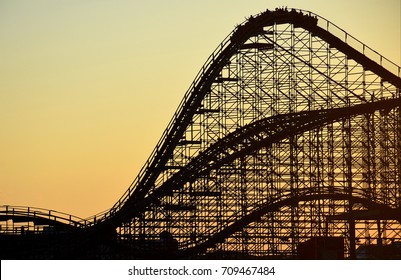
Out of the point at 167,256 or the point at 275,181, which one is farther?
the point at 275,181

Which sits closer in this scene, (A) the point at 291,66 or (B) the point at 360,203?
(B) the point at 360,203

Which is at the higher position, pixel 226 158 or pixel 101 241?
pixel 226 158
